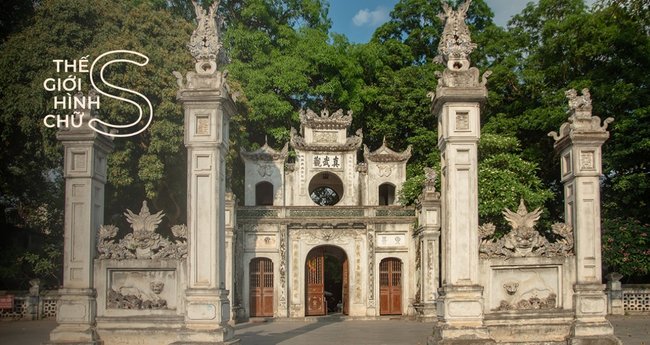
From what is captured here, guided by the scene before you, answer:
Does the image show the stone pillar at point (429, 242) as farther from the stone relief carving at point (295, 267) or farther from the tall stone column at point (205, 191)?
the tall stone column at point (205, 191)

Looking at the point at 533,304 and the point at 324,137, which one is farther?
the point at 324,137

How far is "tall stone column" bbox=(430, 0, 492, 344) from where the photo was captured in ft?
43.3

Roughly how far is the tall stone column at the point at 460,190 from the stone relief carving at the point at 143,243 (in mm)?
5074

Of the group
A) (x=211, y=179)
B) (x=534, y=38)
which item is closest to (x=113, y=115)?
(x=211, y=179)

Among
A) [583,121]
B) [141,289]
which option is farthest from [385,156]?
[141,289]

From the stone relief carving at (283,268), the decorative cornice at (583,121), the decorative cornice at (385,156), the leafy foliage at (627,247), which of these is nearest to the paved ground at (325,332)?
the stone relief carving at (283,268)

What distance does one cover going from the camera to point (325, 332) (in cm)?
2041

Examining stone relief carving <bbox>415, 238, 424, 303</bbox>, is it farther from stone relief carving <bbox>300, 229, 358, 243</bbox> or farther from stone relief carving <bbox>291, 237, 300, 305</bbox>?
stone relief carving <bbox>291, 237, 300, 305</bbox>

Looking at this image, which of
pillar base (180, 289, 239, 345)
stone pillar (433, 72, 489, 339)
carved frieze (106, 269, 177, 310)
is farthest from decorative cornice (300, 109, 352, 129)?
pillar base (180, 289, 239, 345)

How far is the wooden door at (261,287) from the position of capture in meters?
27.2

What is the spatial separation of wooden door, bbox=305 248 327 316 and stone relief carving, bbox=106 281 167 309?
14.4m

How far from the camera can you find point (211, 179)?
44.8ft

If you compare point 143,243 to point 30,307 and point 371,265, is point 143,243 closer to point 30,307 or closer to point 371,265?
point 30,307

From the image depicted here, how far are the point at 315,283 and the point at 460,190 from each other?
15.5 m
